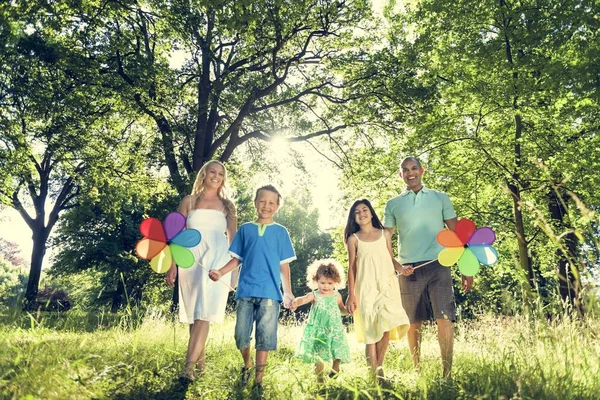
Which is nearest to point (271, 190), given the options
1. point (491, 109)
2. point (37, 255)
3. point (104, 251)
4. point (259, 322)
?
point (259, 322)

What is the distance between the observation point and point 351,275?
4.58 meters

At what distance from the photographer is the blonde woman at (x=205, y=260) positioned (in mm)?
4359

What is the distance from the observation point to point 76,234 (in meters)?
26.2

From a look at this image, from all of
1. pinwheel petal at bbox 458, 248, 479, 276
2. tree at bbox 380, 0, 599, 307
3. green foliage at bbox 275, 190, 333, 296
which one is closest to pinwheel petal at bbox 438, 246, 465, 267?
pinwheel petal at bbox 458, 248, 479, 276

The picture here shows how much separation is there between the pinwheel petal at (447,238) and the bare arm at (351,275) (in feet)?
2.54

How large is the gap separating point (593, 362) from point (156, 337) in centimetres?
468

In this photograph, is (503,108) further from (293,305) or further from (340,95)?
(293,305)

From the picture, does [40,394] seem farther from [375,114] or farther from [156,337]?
[375,114]

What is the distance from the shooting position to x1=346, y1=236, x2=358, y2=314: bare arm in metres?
4.54

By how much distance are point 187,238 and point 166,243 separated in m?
0.19

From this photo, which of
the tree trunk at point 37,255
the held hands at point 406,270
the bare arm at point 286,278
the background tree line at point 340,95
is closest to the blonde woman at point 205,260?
the bare arm at point 286,278

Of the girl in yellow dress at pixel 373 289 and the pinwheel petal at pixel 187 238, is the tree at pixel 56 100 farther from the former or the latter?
the girl in yellow dress at pixel 373 289

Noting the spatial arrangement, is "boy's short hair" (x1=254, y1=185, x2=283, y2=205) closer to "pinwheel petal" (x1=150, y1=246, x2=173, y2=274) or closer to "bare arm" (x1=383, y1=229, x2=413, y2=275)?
"pinwheel petal" (x1=150, y1=246, x2=173, y2=274)

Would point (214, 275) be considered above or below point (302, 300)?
above
